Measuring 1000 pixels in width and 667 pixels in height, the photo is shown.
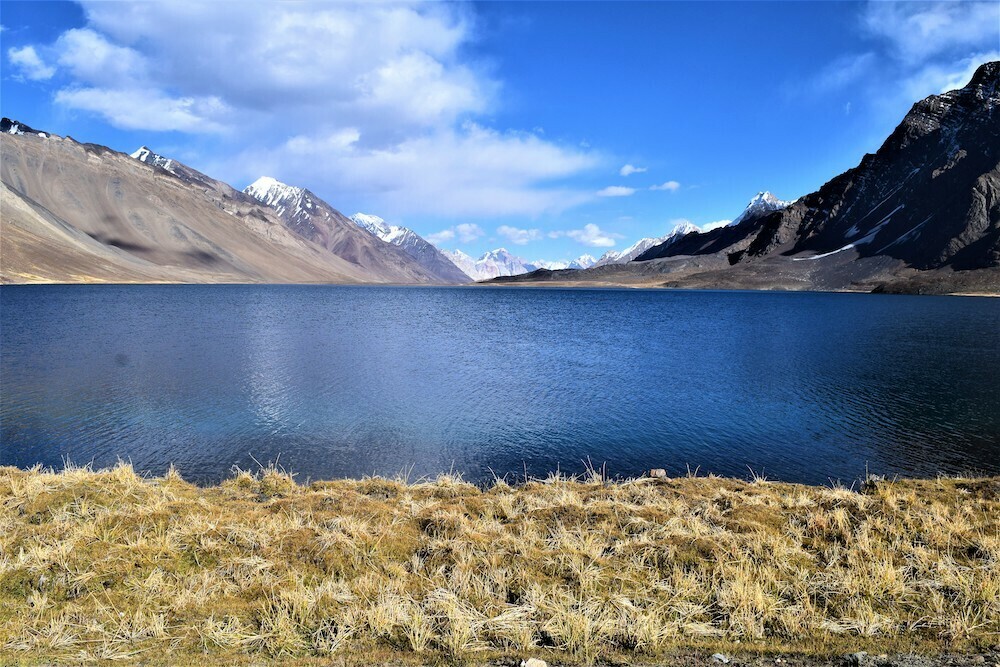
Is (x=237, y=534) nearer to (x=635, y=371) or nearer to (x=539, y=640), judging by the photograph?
(x=539, y=640)

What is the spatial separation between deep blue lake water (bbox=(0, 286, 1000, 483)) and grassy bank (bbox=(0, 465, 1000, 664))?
8667 millimetres

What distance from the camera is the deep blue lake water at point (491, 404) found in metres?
23.6

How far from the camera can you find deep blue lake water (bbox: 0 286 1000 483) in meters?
23.6

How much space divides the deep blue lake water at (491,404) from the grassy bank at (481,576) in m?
8.67

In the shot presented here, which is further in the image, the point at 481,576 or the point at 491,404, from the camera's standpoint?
the point at 491,404

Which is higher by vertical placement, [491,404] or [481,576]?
[481,576]

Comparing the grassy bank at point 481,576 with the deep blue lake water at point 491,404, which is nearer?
the grassy bank at point 481,576

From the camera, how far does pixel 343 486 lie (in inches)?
705

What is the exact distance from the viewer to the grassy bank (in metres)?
8.23

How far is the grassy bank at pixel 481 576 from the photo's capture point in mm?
8227

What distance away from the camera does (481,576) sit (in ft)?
33.3

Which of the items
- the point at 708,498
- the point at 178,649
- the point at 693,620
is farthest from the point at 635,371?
the point at 178,649

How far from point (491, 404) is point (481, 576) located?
2271 centimetres

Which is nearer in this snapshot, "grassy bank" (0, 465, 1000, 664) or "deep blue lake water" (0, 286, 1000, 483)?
"grassy bank" (0, 465, 1000, 664)
